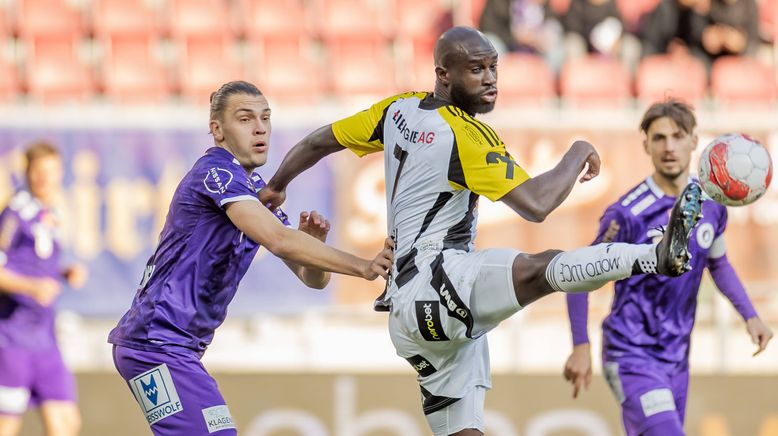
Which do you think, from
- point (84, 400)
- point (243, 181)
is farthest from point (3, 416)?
point (243, 181)

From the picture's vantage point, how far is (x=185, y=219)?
16.4 ft

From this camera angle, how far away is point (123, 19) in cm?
1333

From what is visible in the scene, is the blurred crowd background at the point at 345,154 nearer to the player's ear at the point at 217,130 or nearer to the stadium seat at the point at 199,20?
the stadium seat at the point at 199,20

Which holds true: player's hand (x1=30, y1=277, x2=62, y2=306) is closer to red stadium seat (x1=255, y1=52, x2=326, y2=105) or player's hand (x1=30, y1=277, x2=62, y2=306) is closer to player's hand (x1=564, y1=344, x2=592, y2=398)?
player's hand (x1=564, y1=344, x2=592, y2=398)

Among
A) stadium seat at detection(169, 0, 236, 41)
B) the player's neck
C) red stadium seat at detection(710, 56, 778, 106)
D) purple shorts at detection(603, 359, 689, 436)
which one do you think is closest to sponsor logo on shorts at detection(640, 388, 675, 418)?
purple shorts at detection(603, 359, 689, 436)

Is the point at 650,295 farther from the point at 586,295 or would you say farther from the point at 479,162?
the point at 479,162

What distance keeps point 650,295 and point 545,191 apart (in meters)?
1.70

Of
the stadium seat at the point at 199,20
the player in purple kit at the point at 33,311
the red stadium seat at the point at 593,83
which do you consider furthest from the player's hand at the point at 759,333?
the stadium seat at the point at 199,20

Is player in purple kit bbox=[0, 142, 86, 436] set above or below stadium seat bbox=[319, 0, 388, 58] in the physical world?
below

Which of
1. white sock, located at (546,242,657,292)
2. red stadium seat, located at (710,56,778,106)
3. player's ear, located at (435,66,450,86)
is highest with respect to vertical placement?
red stadium seat, located at (710,56,778,106)

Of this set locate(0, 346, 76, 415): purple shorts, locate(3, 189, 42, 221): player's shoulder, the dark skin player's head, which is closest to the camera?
the dark skin player's head

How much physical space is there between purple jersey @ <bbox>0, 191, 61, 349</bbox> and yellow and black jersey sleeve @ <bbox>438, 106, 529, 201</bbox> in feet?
13.3

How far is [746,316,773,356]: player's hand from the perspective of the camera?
6.22m

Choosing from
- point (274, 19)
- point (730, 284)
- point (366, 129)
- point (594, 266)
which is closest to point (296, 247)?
point (366, 129)
